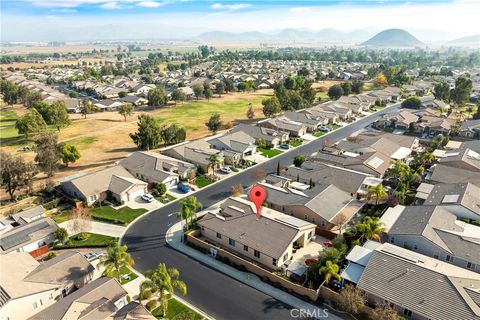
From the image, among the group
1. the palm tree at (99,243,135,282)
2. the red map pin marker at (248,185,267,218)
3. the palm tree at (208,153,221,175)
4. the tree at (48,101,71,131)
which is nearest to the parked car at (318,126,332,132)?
the palm tree at (208,153,221,175)

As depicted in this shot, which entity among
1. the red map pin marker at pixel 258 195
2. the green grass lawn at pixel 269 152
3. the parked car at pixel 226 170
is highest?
the red map pin marker at pixel 258 195

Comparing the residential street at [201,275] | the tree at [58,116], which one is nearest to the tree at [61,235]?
the residential street at [201,275]

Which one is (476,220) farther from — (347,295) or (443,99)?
(443,99)

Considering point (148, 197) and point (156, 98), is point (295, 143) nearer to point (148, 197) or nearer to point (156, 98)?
point (148, 197)

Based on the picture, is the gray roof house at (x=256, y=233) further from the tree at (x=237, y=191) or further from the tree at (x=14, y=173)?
the tree at (x=14, y=173)

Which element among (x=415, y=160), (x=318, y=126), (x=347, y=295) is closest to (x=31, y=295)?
(x=347, y=295)

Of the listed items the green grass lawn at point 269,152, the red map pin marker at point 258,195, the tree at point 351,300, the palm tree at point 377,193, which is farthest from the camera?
the green grass lawn at point 269,152

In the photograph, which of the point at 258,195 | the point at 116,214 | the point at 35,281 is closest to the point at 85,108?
the point at 116,214
